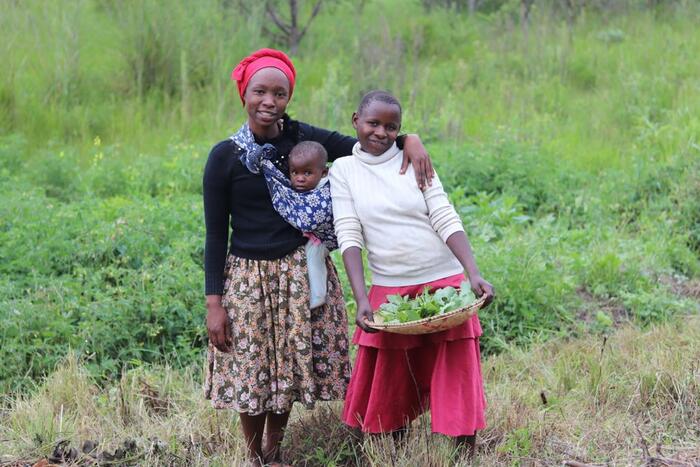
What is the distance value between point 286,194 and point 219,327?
57cm

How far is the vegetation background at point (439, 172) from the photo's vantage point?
4.21 m

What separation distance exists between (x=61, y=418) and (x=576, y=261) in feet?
10.9

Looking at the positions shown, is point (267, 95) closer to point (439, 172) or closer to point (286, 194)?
point (286, 194)

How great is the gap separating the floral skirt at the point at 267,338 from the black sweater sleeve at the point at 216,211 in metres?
0.06

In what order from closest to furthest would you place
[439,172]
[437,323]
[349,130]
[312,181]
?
[437,323] < [312,181] < [439,172] < [349,130]

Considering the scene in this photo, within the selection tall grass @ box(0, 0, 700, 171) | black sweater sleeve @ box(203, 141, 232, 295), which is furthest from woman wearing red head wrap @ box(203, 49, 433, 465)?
tall grass @ box(0, 0, 700, 171)

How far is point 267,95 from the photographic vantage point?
342 cm

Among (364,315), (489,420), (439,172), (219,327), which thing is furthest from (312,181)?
(439,172)

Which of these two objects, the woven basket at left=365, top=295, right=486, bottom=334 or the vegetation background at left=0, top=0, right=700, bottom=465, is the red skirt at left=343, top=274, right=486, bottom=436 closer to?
the vegetation background at left=0, top=0, right=700, bottom=465

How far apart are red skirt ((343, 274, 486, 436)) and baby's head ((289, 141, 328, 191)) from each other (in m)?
0.48

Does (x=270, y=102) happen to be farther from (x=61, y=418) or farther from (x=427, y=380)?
(x=61, y=418)

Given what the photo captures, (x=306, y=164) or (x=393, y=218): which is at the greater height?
(x=306, y=164)

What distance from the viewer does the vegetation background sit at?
4.21 metres

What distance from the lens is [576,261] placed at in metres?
5.87
